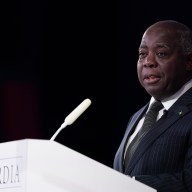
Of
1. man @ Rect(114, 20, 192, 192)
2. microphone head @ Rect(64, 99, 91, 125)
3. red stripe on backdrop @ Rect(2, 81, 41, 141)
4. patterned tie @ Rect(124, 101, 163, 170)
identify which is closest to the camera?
A: microphone head @ Rect(64, 99, 91, 125)

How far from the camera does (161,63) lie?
2520 millimetres

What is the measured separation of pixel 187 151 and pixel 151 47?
0.57m

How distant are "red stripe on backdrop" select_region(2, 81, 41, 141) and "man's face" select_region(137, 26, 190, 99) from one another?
5.17ft

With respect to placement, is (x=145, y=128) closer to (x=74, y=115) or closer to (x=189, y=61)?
(x=189, y=61)

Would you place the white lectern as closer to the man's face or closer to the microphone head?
the microphone head

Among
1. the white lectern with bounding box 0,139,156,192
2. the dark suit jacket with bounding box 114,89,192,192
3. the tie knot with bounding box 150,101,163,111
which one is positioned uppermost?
the tie knot with bounding box 150,101,163,111

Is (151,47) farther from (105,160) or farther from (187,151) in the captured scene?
(105,160)

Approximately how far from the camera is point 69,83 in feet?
13.3

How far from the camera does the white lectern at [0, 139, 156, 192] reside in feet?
5.08

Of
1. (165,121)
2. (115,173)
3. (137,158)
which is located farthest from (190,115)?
(115,173)

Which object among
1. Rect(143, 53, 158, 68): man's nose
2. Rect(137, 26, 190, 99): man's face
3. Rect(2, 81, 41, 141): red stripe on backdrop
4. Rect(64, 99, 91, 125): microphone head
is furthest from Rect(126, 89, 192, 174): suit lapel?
Rect(2, 81, 41, 141): red stripe on backdrop

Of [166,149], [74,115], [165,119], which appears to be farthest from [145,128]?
[74,115]

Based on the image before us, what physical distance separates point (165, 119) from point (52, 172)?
0.96 m

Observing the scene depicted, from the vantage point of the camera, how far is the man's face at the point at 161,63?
253 centimetres
